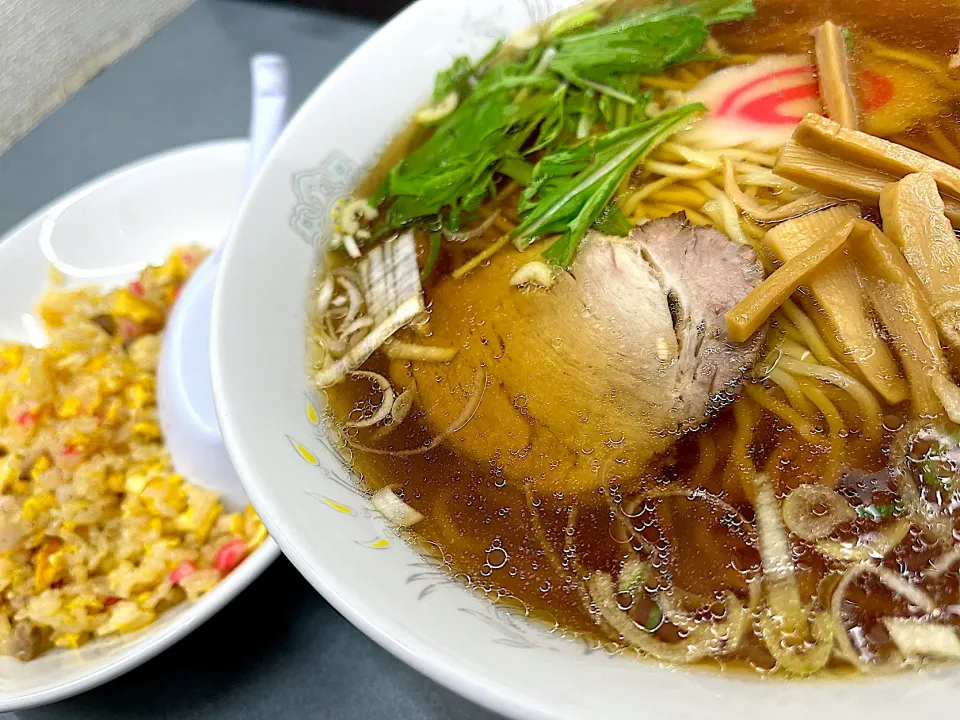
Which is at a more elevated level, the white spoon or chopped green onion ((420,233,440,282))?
chopped green onion ((420,233,440,282))

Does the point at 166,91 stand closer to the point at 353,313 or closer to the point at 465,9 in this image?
the point at 465,9

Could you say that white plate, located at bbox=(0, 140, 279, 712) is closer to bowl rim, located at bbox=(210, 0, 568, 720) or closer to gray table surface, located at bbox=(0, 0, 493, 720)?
gray table surface, located at bbox=(0, 0, 493, 720)

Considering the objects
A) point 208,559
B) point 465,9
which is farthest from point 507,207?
point 208,559

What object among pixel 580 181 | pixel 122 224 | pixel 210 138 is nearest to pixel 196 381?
pixel 122 224

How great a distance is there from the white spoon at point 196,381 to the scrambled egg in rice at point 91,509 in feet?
0.16

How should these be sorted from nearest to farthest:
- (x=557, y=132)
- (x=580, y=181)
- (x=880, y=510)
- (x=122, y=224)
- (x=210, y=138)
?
(x=880, y=510), (x=580, y=181), (x=557, y=132), (x=122, y=224), (x=210, y=138)

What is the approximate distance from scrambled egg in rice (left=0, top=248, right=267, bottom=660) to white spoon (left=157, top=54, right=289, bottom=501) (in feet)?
0.16

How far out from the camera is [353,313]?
4.31 feet

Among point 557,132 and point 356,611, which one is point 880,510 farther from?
point 557,132

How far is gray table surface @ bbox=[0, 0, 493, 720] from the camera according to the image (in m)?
1.34

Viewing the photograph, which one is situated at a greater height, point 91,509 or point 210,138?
point 210,138

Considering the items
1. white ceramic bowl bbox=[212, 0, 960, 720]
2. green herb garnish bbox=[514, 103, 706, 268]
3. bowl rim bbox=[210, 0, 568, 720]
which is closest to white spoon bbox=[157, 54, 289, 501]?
white ceramic bowl bbox=[212, 0, 960, 720]

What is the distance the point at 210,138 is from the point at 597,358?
197 cm

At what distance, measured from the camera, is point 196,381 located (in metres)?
1.60
